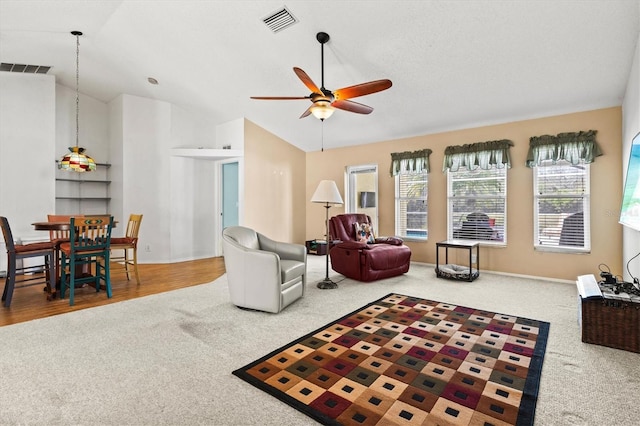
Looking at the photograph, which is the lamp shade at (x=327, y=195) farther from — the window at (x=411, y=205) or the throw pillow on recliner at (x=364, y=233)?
the window at (x=411, y=205)

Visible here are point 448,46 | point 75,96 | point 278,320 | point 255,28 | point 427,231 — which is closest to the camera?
point 278,320

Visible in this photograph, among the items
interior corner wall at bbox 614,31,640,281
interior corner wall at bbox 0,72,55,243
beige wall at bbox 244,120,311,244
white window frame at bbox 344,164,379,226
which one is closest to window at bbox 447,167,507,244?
interior corner wall at bbox 614,31,640,281

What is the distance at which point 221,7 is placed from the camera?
3.59 meters

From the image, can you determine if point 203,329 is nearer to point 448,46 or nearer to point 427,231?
point 448,46

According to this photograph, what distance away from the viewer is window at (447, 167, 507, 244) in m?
5.20

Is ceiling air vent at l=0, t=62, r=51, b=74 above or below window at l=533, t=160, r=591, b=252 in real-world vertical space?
above

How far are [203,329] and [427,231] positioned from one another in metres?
4.39

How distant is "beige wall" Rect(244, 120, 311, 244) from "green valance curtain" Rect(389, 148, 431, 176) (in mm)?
2373

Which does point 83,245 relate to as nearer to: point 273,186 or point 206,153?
point 206,153

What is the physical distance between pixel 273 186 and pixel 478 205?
4052mm

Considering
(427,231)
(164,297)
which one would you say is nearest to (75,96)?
(164,297)

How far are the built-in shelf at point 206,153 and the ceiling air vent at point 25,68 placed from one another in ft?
7.69

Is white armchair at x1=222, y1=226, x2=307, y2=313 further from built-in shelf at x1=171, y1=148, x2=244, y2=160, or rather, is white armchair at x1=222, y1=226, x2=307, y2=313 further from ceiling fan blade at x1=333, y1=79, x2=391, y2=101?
built-in shelf at x1=171, y1=148, x2=244, y2=160

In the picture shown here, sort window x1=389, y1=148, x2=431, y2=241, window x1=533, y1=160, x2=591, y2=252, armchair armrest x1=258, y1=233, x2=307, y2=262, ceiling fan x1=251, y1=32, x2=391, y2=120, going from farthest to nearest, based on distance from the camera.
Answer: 1. window x1=389, y1=148, x2=431, y2=241
2. window x1=533, y1=160, x2=591, y2=252
3. armchair armrest x1=258, y1=233, x2=307, y2=262
4. ceiling fan x1=251, y1=32, x2=391, y2=120
